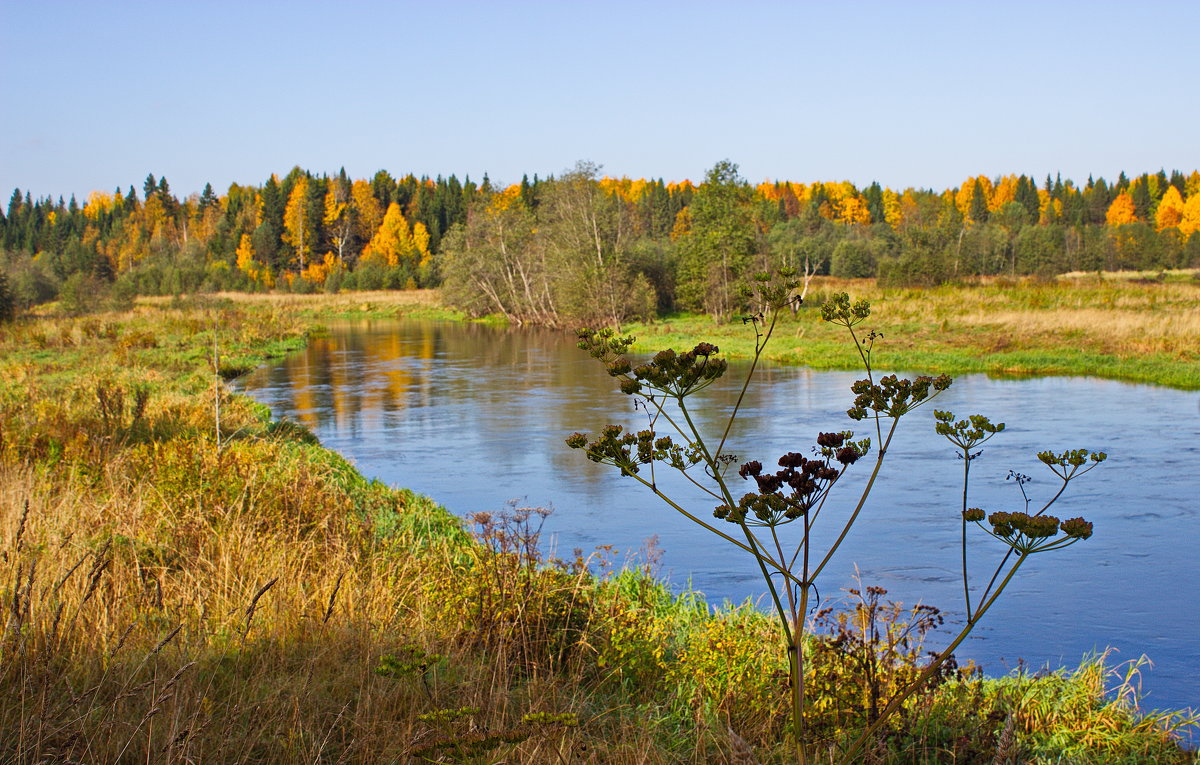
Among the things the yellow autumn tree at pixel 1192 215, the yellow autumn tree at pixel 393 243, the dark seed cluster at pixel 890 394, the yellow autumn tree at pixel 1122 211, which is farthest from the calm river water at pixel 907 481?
the yellow autumn tree at pixel 1122 211

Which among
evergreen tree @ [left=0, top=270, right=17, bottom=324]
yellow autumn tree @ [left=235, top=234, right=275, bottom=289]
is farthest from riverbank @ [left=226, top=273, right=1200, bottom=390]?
yellow autumn tree @ [left=235, top=234, right=275, bottom=289]

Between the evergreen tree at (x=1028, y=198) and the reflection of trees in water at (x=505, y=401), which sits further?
the evergreen tree at (x=1028, y=198)

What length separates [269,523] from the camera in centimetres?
713

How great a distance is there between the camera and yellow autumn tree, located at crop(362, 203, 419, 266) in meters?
83.9

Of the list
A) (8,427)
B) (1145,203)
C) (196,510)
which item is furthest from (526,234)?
(1145,203)

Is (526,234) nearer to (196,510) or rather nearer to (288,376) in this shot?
(288,376)

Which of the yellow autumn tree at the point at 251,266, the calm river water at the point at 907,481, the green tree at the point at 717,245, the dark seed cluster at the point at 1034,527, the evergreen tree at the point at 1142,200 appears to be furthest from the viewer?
the evergreen tree at the point at 1142,200

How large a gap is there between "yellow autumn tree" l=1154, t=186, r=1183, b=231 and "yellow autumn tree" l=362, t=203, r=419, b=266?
73.1 meters

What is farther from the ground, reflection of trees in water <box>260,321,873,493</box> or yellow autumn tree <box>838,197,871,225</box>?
yellow autumn tree <box>838,197,871,225</box>

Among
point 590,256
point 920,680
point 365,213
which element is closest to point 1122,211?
point 365,213

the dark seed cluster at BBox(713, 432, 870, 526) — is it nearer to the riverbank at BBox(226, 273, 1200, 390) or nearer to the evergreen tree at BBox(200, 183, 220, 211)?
the riverbank at BBox(226, 273, 1200, 390)

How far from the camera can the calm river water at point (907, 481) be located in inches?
298

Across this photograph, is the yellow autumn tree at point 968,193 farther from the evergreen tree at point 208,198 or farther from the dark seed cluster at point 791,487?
the dark seed cluster at point 791,487

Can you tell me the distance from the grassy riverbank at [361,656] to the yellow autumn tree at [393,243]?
76.3 meters
